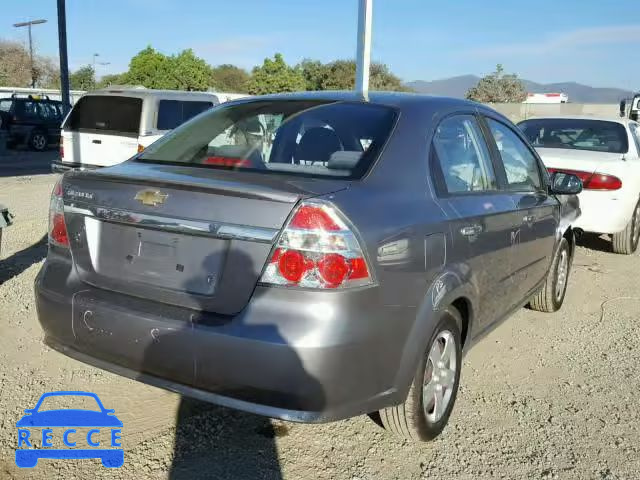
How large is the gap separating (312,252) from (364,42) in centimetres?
862

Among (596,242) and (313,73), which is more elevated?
(313,73)

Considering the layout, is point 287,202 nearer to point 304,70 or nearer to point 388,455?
point 388,455

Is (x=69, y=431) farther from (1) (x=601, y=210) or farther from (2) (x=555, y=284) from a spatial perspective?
(1) (x=601, y=210)

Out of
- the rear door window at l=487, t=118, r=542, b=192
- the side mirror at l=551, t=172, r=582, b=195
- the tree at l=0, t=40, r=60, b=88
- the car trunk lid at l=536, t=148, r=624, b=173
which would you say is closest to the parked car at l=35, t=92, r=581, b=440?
the rear door window at l=487, t=118, r=542, b=192

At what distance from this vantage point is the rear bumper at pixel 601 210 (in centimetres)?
650

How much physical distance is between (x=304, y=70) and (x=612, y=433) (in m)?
63.7

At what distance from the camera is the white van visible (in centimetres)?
1038

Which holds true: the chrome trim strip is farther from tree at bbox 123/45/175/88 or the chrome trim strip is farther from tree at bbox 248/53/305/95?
tree at bbox 123/45/175/88

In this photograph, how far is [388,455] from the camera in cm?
297

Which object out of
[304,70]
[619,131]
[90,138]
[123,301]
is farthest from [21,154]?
[304,70]

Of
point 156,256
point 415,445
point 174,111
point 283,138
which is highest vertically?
point 174,111

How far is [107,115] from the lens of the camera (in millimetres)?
10648

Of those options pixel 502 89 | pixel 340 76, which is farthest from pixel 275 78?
pixel 502 89

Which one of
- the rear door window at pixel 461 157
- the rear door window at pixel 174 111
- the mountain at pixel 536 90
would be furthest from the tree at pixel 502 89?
the rear door window at pixel 461 157
